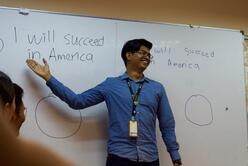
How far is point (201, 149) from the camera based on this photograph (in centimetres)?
198

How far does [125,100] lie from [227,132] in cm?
83

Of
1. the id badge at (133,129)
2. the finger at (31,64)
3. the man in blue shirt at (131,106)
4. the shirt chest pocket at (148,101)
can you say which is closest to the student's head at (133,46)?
the man in blue shirt at (131,106)

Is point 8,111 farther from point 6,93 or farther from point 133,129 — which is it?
point 133,129

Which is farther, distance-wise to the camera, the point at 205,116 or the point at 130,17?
the point at 130,17

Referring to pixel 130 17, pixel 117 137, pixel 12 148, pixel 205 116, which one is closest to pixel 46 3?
pixel 130 17

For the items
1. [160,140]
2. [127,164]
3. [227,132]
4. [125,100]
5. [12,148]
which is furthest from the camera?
[227,132]

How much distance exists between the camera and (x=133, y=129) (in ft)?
5.28

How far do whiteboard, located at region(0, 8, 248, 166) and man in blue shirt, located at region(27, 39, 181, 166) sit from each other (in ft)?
0.39

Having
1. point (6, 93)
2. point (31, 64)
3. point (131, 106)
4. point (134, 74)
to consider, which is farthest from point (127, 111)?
point (6, 93)

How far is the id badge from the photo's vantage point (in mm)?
1600

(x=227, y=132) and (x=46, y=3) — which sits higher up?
(x=46, y=3)

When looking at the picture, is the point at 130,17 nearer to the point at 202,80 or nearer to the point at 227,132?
the point at 202,80

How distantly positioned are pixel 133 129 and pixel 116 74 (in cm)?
42

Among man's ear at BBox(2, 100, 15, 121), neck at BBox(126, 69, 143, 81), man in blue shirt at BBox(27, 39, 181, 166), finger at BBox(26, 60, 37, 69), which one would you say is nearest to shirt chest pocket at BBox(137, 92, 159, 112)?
man in blue shirt at BBox(27, 39, 181, 166)
